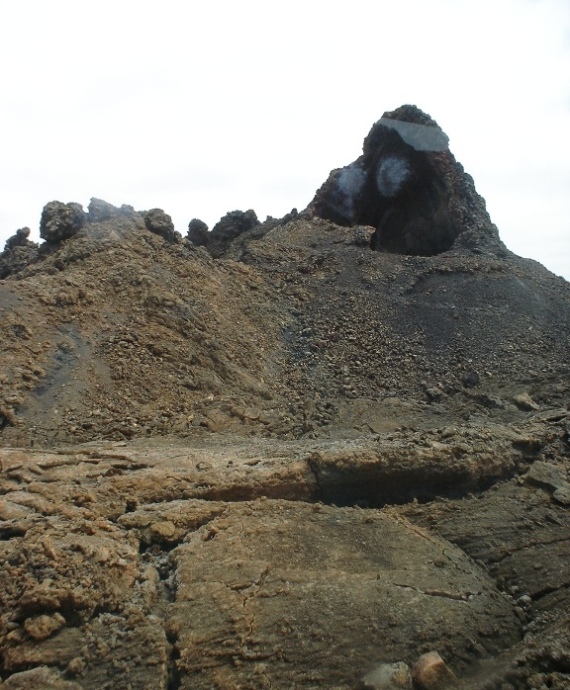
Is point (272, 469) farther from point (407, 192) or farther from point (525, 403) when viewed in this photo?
point (407, 192)

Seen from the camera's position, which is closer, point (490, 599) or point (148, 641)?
point (148, 641)

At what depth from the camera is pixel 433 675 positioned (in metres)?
4.93

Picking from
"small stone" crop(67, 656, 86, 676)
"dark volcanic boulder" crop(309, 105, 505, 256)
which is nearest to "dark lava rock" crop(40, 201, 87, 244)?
"small stone" crop(67, 656, 86, 676)

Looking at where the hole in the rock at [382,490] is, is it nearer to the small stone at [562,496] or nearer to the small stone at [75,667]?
the small stone at [562,496]

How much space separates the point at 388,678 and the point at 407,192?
1740 cm

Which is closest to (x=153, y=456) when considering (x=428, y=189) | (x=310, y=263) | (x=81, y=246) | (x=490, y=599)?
(x=490, y=599)

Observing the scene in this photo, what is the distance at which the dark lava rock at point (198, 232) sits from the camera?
18.6 m

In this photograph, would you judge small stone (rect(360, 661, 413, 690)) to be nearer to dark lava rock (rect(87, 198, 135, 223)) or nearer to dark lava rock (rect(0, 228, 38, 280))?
dark lava rock (rect(87, 198, 135, 223))

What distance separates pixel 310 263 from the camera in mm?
15109

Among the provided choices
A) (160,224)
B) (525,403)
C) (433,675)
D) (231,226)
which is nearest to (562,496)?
(525,403)

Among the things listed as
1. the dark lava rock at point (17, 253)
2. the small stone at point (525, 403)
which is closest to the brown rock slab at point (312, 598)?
the small stone at point (525, 403)

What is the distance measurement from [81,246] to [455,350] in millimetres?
6963

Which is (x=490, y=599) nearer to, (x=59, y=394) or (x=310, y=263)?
(x=59, y=394)

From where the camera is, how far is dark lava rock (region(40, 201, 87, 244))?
12195 mm
